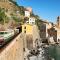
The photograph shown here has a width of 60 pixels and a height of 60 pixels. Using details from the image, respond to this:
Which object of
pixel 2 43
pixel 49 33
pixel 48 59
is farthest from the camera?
pixel 49 33

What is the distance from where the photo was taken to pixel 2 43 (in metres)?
20.1

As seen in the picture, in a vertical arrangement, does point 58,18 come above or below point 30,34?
above

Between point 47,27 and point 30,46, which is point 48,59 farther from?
point 47,27

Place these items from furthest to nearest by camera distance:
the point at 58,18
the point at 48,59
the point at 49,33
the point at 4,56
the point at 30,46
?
the point at 58,18 → the point at 49,33 → the point at 30,46 → the point at 48,59 → the point at 4,56

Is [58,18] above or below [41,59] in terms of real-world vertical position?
above

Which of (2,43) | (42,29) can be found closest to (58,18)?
(42,29)

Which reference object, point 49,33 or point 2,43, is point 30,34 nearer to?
point 2,43

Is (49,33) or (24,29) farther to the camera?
(49,33)

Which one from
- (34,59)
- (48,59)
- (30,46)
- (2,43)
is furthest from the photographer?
(30,46)

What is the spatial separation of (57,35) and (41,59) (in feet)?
263

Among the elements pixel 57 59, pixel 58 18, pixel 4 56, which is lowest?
pixel 57 59

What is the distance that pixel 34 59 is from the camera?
159ft

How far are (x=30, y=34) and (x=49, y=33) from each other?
7081cm

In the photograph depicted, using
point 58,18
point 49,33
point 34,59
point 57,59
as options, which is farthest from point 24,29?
point 58,18
